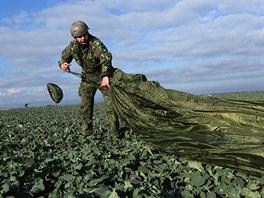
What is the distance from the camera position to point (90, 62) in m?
9.17

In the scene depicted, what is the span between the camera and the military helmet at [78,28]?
862cm

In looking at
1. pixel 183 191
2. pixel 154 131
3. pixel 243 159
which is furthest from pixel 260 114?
pixel 183 191

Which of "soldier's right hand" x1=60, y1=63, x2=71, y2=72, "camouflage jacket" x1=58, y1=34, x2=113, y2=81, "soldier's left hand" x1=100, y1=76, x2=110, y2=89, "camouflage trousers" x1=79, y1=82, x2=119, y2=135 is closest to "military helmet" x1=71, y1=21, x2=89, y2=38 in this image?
"camouflage jacket" x1=58, y1=34, x2=113, y2=81

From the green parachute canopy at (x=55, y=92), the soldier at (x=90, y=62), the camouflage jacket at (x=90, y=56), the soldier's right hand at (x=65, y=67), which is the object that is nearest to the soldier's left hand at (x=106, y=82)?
the soldier at (x=90, y=62)

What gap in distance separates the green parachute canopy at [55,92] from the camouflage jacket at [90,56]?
2.06ft

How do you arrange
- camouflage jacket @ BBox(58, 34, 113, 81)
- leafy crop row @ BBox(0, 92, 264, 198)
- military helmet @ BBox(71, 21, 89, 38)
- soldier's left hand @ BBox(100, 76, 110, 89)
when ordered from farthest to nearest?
1. camouflage jacket @ BBox(58, 34, 113, 81)
2. military helmet @ BBox(71, 21, 89, 38)
3. soldier's left hand @ BBox(100, 76, 110, 89)
4. leafy crop row @ BBox(0, 92, 264, 198)

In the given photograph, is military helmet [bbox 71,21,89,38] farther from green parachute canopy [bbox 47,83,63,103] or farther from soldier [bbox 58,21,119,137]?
green parachute canopy [bbox 47,83,63,103]

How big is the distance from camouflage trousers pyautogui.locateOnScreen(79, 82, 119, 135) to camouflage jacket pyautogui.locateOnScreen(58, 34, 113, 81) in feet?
1.11

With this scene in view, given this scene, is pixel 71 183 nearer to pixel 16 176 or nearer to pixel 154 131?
pixel 16 176

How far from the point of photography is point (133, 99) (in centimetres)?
772

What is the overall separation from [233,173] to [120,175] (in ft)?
5.29

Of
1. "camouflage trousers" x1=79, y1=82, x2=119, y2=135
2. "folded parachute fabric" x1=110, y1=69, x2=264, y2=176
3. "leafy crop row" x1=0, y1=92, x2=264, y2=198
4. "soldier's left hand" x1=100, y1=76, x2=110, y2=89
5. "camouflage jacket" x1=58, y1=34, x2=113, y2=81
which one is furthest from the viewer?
"camouflage trousers" x1=79, y1=82, x2=119, y2=135

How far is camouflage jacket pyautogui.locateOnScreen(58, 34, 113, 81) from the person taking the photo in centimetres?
881

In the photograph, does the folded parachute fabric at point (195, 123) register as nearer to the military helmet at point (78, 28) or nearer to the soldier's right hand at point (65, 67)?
the military helmet at point (78, 28)
